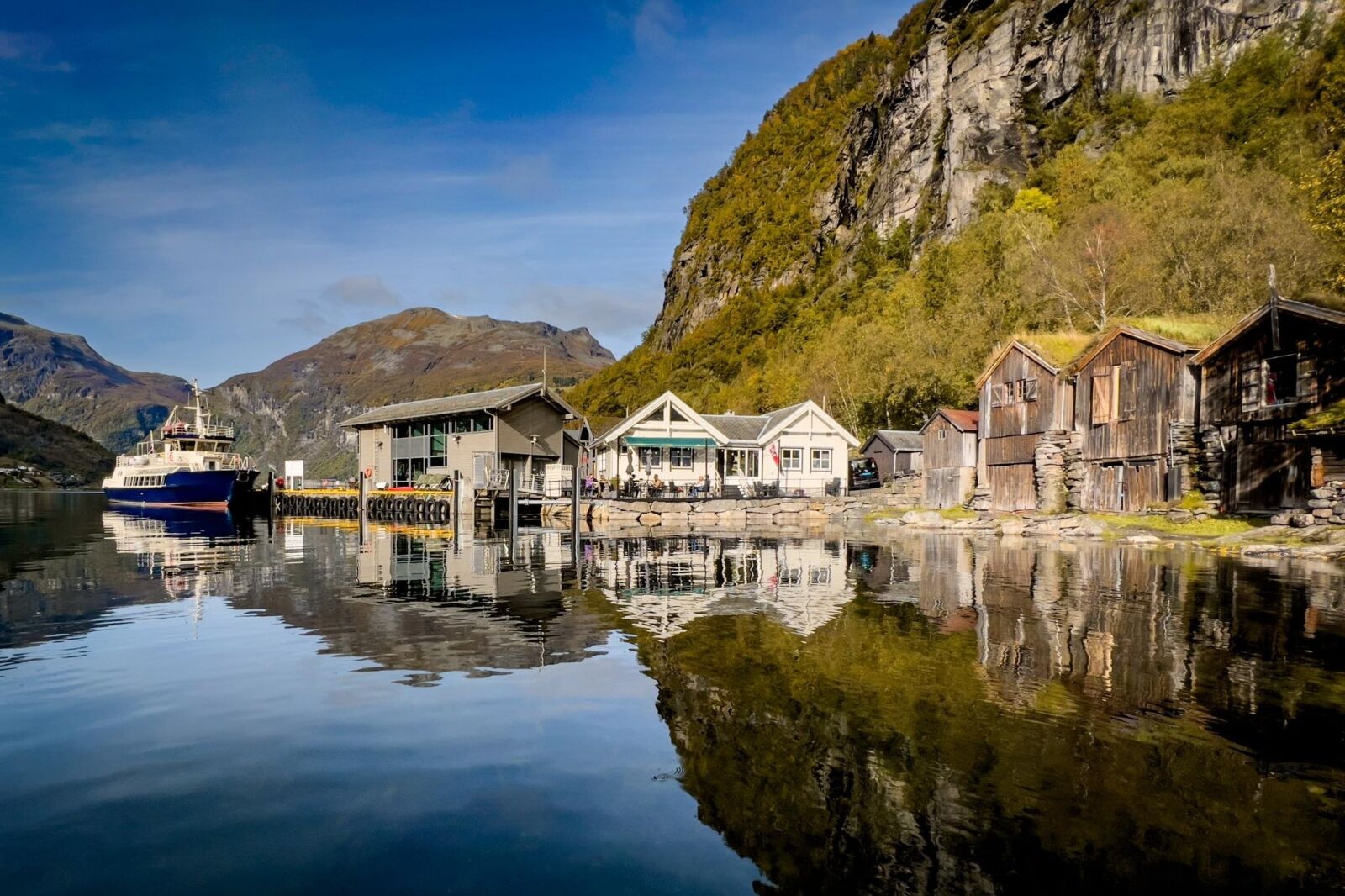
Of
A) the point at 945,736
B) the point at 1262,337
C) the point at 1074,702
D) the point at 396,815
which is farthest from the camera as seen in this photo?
the point at 1262,337

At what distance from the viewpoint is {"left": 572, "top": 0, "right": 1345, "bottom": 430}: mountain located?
5338 centimetres

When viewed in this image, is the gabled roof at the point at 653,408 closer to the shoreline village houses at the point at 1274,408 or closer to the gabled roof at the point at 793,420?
the gabled roof at the point at 793,420

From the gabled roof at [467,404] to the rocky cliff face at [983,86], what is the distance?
65.5m

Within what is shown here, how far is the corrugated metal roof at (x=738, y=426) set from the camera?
61.5 m

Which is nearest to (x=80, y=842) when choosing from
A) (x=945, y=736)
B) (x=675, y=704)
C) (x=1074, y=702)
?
(x=675, y=704)

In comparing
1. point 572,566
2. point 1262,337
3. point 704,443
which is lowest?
point 572,566

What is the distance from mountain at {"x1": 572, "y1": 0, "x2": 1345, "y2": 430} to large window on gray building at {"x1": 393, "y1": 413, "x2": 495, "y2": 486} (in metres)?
35.5

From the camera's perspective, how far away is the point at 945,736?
8523 millimetres

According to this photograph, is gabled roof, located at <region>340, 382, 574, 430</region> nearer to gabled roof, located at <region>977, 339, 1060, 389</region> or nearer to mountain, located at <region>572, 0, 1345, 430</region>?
gabled roof, located at <region>977, 339, 1060, 389</region>

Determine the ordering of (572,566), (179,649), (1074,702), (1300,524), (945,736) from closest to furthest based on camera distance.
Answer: (945,736) → (1074,702) → (179,649) → (572,566) → (1300,524)

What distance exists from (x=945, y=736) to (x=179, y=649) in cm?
1199

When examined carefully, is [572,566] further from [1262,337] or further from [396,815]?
[1262,337]

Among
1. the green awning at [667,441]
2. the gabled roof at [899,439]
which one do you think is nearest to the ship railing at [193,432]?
the green awning at [667,441]

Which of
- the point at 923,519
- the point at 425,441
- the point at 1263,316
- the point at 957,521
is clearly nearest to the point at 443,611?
the point at 1263,316
